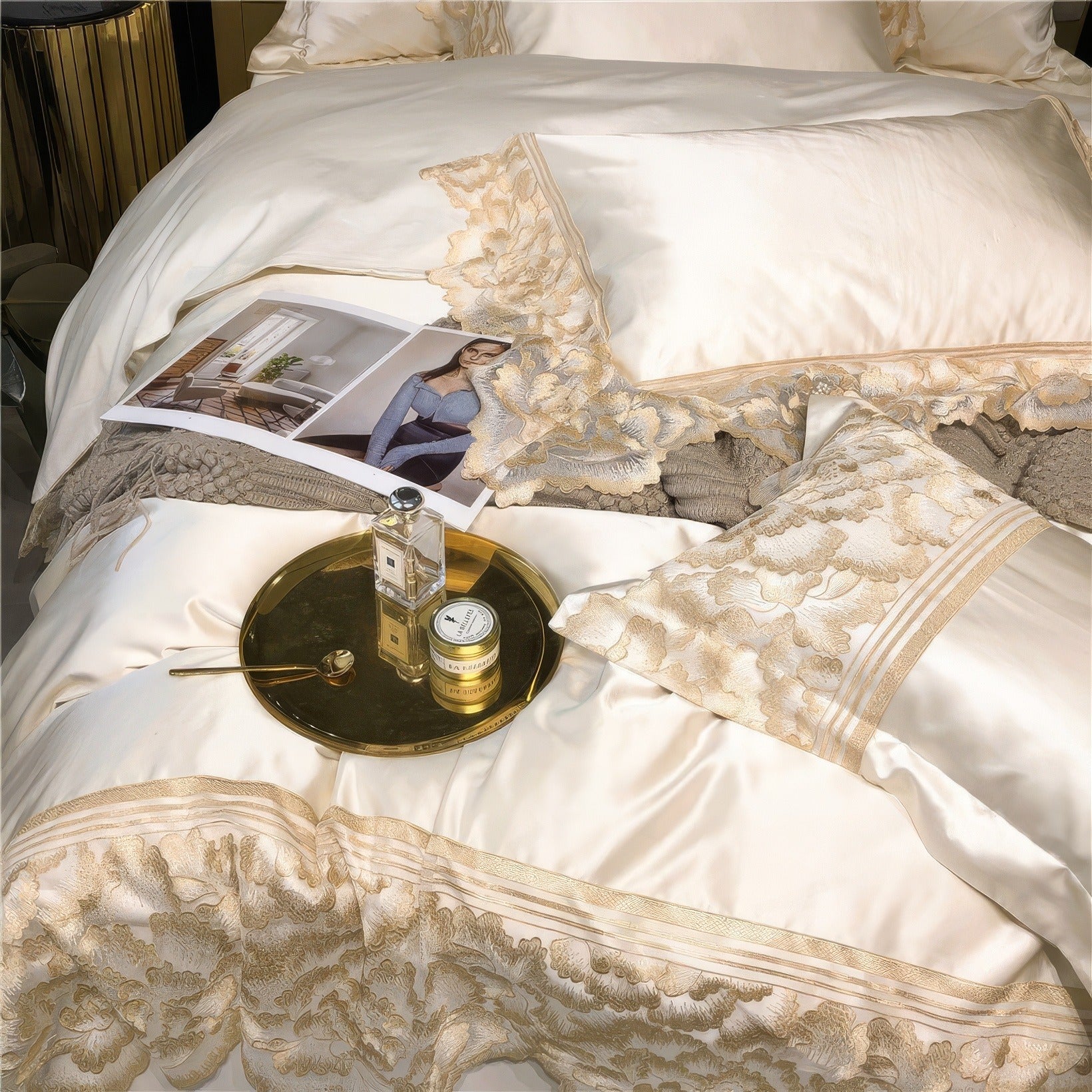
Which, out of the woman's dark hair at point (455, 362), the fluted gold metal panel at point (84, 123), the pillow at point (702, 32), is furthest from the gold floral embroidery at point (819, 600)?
the fluted gold metal panel at point (84, 123)

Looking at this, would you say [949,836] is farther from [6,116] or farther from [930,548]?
[6,116]

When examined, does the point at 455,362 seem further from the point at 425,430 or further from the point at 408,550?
the point at 408,550

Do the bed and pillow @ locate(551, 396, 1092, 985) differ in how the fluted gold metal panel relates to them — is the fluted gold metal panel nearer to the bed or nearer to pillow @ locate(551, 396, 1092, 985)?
the bed

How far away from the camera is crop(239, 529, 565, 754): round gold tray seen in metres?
0.86

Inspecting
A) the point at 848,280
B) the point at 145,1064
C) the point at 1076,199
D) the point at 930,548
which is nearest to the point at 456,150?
the point at 848,280

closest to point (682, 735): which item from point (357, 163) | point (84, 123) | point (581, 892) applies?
point (581, 892)

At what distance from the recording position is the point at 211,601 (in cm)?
96

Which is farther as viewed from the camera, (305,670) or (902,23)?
(902,23)

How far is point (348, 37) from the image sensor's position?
1.90m

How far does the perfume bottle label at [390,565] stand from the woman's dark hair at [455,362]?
0.35 m

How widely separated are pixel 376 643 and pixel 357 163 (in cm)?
87

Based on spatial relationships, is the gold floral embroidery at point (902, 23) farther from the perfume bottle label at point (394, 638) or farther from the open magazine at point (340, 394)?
the perfume bottle label at point (394, 638)

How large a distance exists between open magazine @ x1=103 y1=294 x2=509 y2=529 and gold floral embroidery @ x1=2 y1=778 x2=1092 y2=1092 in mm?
389

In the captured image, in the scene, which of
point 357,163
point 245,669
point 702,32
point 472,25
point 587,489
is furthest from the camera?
point 472,25
